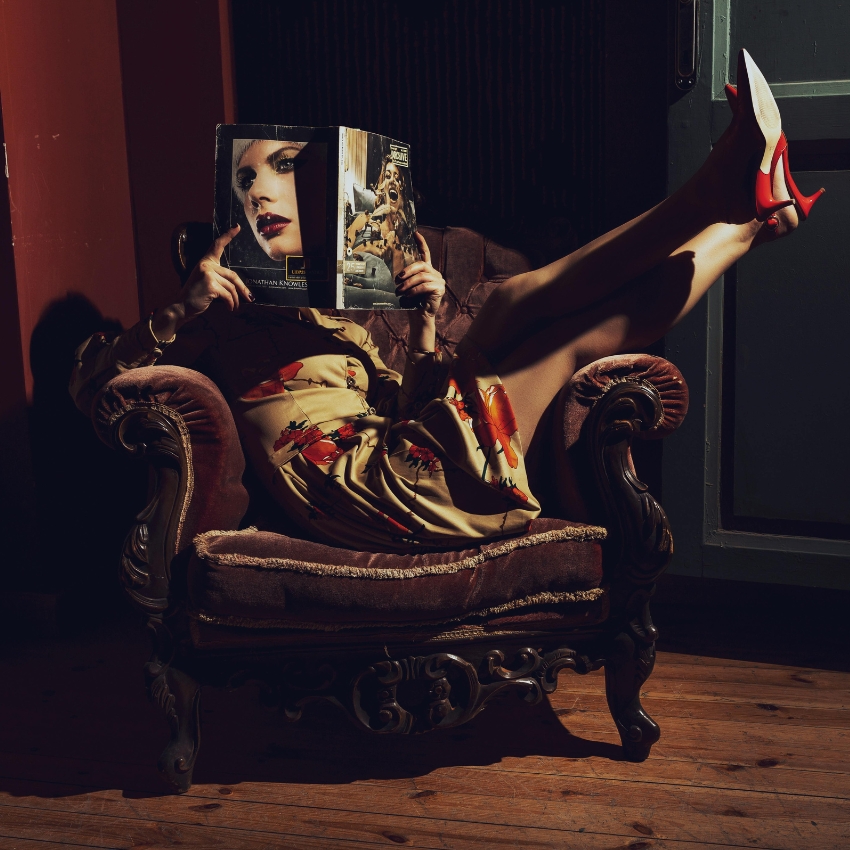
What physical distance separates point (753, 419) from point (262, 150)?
1.28m

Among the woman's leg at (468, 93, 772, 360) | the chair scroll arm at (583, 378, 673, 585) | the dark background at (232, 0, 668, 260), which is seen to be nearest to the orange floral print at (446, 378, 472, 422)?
the woman's leg at (468, 93, 772, 360)

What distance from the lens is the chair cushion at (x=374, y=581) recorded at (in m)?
1.37

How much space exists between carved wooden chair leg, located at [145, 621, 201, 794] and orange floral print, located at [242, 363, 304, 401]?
44 cm

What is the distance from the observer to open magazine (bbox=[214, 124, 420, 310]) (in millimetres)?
1397

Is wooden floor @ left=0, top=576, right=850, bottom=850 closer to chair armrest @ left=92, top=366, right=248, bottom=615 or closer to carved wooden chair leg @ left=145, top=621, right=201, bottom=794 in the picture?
carved wooden chair leg @ left=145, top=621, right=201, bottom=794

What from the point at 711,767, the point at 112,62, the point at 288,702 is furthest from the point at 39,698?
the point at 112,62

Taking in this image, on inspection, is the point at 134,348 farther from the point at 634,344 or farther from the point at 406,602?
the point at 634,344

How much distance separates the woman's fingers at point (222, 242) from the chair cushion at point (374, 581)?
0.46 m

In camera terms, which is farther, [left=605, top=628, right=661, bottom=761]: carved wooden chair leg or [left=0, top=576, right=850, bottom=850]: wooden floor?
[left=605, top=628, right=661, bottom=761]: carved wooden chair leg

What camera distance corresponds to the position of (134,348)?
60.2 inches

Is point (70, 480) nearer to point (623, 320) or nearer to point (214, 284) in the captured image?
point (214, 284)

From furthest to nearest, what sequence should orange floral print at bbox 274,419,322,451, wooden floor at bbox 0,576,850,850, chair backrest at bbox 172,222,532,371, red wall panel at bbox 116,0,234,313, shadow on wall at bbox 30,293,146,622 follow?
red wall panel at bbox 116,0,234,313
shadow on wall at bbox 30,293,146,622
chair backrest at bbox 172,222,532,371
orange floral print at bbox 274,419,322,451
wooden floor at bbox 0,576,850,850

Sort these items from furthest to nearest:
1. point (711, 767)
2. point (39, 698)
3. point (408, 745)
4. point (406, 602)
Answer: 1. point (39, 698)
2. point (408, 745)
3. point (711, 767)
4. point (406, 602)

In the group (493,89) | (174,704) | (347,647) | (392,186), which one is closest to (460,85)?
(493,89)
